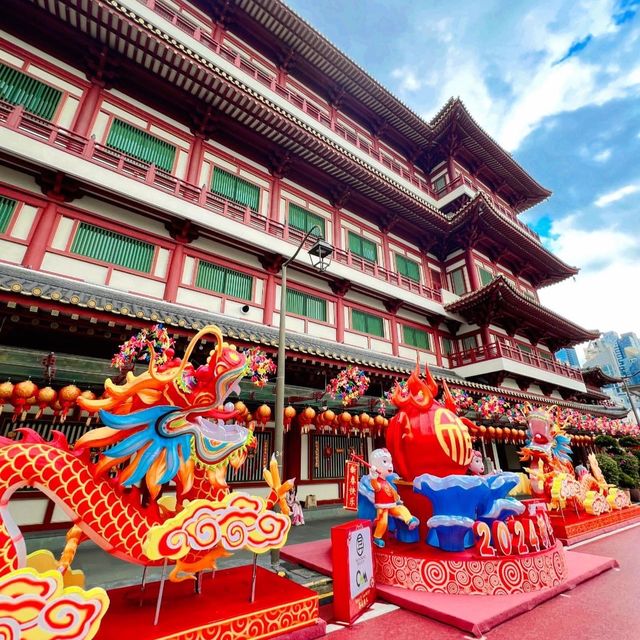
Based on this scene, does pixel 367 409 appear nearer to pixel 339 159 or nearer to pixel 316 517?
pixel 316 517

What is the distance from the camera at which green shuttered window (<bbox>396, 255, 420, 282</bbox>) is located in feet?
50.9

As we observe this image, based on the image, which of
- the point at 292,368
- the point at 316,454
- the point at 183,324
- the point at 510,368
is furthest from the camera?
the point at 510,368

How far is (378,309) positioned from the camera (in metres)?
13.6

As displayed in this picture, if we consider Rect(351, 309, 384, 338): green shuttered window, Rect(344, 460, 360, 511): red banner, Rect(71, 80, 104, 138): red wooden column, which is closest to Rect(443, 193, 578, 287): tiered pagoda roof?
Rect(351, 309, 384, 338): green shuttered window

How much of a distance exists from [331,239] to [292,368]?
22.8 ft

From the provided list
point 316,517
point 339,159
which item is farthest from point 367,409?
point 339,159

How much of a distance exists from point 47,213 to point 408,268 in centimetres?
1324

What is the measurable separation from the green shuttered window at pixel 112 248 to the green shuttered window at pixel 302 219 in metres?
5.14

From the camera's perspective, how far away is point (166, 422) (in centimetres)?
353

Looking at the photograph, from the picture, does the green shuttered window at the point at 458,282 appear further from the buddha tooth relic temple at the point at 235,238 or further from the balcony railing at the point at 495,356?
the balcony railing at the point at 495,356

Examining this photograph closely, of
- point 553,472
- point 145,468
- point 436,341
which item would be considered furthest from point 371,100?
point 145,468

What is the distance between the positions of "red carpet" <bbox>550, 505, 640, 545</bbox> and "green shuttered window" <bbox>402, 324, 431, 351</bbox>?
7.28 meters

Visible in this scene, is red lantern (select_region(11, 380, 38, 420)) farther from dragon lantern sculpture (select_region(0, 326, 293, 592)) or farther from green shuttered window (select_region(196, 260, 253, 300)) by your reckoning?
green shuttered window (select_region(196, 260, 253, 300))

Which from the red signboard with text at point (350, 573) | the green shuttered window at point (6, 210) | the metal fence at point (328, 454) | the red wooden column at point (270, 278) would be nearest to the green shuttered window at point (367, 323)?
the red wooden column at point (270, 278)
